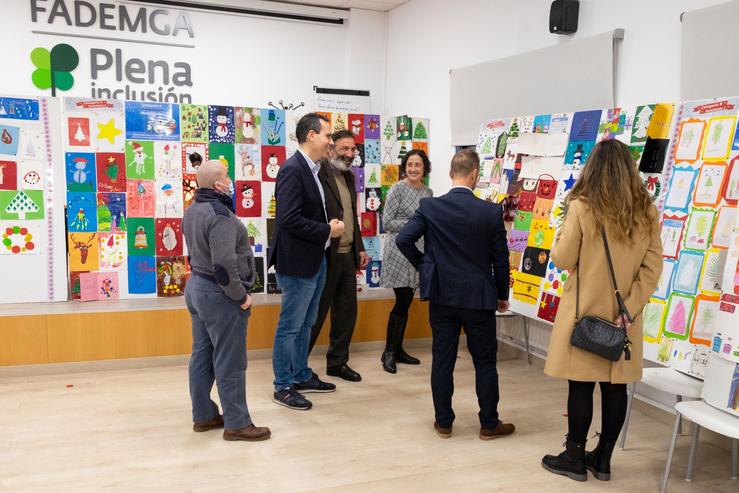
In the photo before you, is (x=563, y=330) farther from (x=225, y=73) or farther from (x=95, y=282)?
(x=225, y=73)

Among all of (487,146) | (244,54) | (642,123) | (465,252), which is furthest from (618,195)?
(244,54)

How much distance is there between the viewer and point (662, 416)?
4.09 m

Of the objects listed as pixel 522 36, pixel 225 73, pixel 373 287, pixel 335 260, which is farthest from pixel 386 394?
pixel 225 73

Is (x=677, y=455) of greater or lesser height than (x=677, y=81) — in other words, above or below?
below

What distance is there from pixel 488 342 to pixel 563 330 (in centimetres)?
55

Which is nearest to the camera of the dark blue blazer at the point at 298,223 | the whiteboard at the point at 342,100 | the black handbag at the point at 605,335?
the black handbag at the point at 605,335

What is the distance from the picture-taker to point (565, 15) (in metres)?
4.93

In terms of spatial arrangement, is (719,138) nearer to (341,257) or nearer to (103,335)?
(341,257)

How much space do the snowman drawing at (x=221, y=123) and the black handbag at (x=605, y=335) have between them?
3.18 m

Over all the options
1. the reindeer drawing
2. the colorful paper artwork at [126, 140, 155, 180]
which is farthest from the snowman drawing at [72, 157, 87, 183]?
the reindeer drawing

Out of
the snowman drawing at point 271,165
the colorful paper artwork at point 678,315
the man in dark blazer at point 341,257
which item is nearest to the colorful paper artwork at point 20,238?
the snowman drawing at point 271,165

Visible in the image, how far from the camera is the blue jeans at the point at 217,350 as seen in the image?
3.41m

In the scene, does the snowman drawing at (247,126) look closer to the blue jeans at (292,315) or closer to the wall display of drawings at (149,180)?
the wall display of drawings at (149,180)

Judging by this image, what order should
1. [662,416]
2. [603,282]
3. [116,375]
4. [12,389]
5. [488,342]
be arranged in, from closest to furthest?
[603,282], [488,342], [662,416], [12,389], [116,375]
